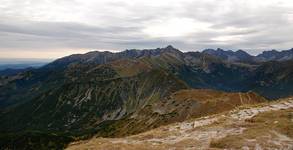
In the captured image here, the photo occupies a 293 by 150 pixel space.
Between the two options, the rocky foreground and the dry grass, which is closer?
the dry grass

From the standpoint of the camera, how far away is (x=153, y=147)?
36.3 metres

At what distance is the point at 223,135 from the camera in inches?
1558

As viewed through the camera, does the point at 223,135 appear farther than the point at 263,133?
Yes

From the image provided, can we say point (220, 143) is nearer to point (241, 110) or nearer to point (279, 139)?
point (279, 139)

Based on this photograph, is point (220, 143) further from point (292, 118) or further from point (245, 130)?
point (292, 118)

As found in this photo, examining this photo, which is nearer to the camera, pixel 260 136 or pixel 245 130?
pixel 260 136

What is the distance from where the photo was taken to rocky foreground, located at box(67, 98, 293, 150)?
35.6m

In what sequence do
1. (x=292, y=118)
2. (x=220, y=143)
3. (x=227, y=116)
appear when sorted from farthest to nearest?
1. (x=227, y=116)
2. (x=292, y=118)
3. (x=220, y=143)

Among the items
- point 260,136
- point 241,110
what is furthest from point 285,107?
point 260,136

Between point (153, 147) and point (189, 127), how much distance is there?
1190 centimetres

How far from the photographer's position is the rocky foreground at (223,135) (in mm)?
35594

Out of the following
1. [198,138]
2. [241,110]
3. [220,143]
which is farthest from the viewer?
[241,110]

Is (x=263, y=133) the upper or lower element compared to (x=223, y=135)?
upper

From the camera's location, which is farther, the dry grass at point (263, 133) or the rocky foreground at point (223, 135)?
the rocky foreground at point (223, 135)
